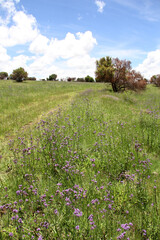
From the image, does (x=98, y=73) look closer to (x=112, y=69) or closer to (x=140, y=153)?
(x=112, y=69)

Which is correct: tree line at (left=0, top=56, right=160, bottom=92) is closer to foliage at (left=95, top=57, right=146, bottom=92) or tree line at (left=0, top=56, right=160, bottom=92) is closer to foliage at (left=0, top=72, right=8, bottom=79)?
foliage at (left=95, top=57, right=146, bottom=92)

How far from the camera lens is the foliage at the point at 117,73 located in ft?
69.7

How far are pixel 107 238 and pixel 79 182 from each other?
1350 millimetres

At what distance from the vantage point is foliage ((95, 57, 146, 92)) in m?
21.2

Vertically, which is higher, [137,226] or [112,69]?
[112,69]

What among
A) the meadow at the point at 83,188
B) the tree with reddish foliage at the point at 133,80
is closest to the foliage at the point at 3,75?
the tree with reddish foliage at the point at 133,80

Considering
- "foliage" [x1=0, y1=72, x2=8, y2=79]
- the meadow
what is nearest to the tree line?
the meadow

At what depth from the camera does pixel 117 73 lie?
21.5m

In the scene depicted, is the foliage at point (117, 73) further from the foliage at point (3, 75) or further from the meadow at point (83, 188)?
the foliage at point (3, 75)

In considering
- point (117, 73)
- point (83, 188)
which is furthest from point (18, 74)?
point (83, 188)

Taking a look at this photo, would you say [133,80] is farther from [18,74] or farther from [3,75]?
[3,75]

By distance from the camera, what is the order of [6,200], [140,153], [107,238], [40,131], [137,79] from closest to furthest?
[107,238] < [6,200] < [140,153] < [40,131] < [137,79]

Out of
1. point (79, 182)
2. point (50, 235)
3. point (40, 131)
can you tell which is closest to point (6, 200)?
point (50, 235)

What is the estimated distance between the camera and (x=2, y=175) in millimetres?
4777
